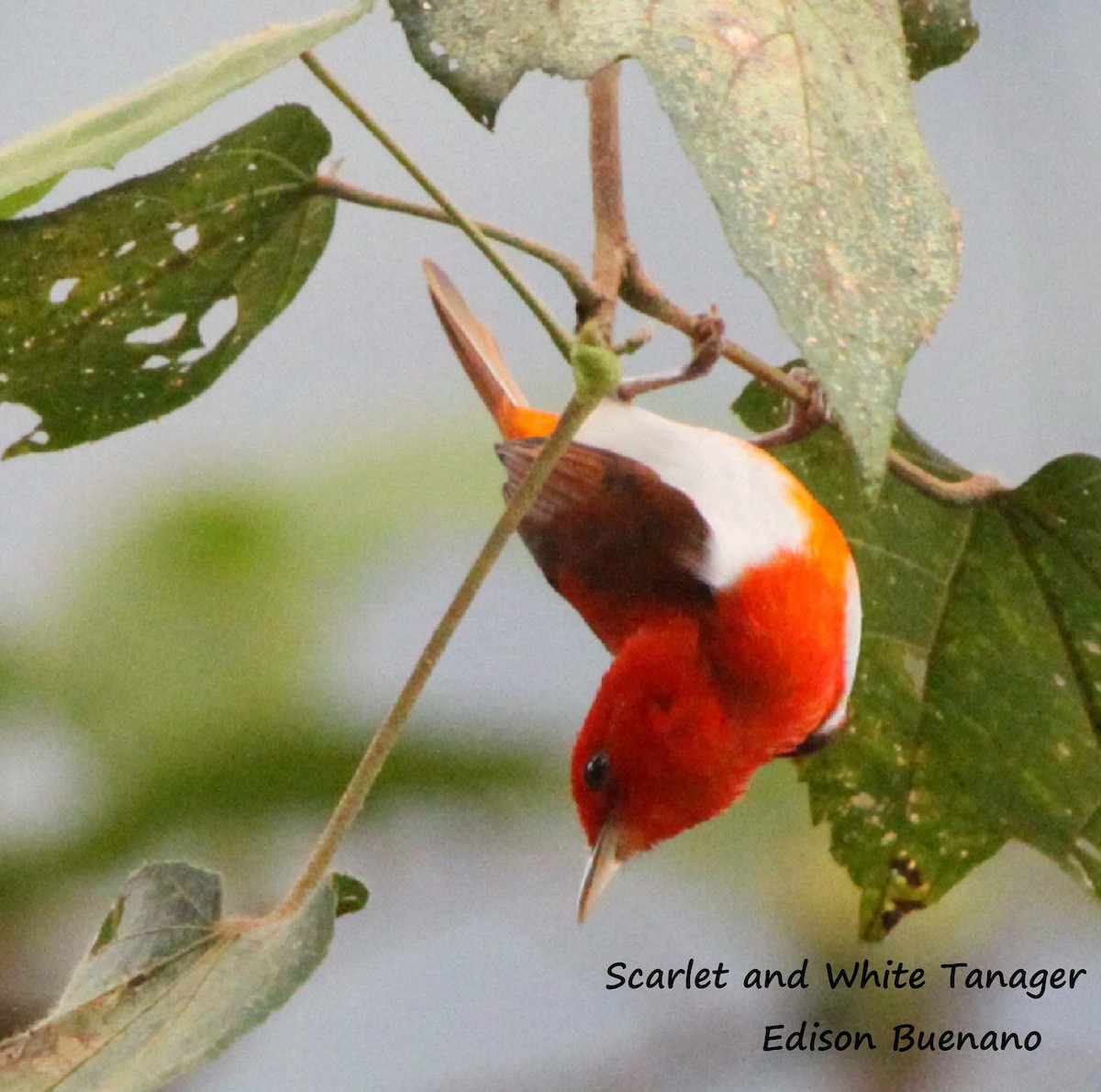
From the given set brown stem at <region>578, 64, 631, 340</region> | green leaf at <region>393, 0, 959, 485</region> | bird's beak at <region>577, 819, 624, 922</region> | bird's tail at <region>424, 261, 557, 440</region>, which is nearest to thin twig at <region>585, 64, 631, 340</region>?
brown stem at <region>578, 64, 631, 340</region>

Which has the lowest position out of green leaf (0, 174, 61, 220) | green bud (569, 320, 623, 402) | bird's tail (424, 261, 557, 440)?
bird's tail (424, 261, 557, 440)

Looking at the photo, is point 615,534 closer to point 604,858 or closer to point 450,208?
point 604,858

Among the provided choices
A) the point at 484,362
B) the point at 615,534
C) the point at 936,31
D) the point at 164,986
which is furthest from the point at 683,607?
the point at 164,986

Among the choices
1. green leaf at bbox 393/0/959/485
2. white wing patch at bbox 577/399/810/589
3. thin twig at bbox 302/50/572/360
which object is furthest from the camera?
white wing patch at bbox 577/399/810/589

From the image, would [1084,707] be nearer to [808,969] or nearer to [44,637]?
[808,969]

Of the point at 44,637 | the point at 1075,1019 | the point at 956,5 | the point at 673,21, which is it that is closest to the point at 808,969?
the point at 1075,1019

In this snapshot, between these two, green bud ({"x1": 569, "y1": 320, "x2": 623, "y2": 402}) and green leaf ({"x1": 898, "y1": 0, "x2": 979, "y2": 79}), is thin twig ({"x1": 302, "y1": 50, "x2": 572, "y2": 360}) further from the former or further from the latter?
green leaf ({"x1": 898, "y1": 0, "x2": 979, "y2": 79})

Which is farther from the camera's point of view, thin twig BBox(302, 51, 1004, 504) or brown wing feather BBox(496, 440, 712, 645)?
brown wing feather BBox(496, 440, 712, 645)
